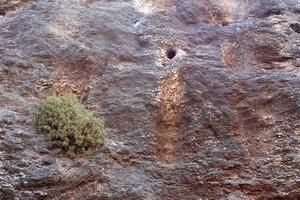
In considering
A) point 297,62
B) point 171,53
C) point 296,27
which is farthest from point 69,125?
point 296,27

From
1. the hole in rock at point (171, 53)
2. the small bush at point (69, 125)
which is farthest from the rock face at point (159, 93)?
the small bush at point (69, 125)

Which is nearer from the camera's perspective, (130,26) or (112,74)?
(112,74)

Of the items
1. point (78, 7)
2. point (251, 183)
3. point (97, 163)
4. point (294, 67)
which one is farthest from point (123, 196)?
point (78, 7)

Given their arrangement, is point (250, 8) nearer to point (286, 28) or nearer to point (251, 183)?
point (286, 28)

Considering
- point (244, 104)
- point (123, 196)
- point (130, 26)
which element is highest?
point (130, 26)

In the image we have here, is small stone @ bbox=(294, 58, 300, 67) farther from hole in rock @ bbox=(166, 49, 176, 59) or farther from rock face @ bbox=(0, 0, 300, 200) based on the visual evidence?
hole in rock @ bbox=(166, 49, 176, 59)

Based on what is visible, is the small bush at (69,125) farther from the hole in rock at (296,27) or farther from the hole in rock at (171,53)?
the hole in rock at (296,27)

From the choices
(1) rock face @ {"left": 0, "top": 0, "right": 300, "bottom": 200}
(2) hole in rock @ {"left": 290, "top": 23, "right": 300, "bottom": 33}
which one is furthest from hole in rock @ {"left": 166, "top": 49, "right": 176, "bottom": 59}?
(2) hole in rock @ {"left": 290, "top": 23, "right": 300, "bottom": 33}
